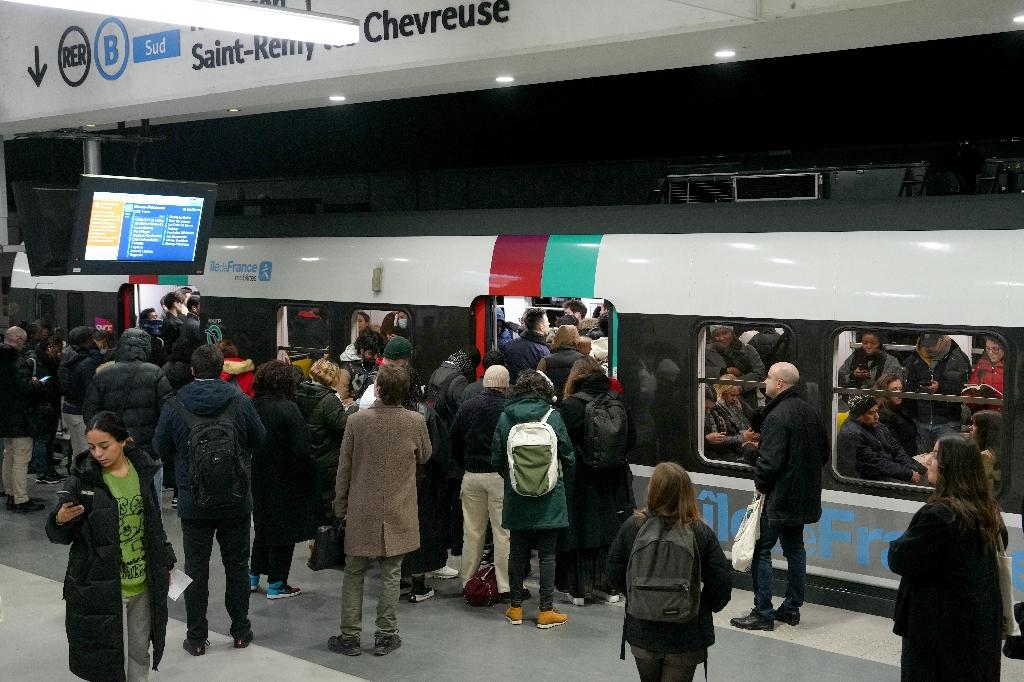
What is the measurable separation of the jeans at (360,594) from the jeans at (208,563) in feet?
1.93

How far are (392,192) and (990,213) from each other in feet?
28.4

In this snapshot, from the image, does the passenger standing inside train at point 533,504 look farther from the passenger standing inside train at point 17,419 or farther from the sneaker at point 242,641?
the passenger standing inside train at point 17,419

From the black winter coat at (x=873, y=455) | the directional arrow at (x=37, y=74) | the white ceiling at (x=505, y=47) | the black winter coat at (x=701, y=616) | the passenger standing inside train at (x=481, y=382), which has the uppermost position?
the directional arrow at (x=37, y=74)

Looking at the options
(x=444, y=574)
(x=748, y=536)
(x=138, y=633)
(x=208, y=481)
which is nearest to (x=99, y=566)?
(x=138, y=633)

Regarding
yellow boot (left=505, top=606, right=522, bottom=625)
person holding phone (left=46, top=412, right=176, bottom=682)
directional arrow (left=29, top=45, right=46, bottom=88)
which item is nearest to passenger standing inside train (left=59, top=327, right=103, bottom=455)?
directional arrow (left=29, top=45, right=46, bottom=88)

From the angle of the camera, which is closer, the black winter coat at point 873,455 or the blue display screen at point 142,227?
the black winter coat at point 873,455

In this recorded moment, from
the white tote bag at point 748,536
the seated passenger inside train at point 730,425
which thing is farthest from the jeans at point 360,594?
the seated passenger inside train at point 730,425

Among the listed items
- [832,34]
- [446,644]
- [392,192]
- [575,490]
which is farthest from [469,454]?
[392,192]

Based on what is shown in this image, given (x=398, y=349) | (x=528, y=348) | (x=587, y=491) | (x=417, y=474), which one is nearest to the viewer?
(x=417, y=474)

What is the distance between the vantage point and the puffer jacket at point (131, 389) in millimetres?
8898

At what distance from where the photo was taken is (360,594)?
6.71m

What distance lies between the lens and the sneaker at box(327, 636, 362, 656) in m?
6.75

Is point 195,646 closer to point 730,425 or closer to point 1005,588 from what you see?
point 730,425

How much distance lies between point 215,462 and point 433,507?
168cm
